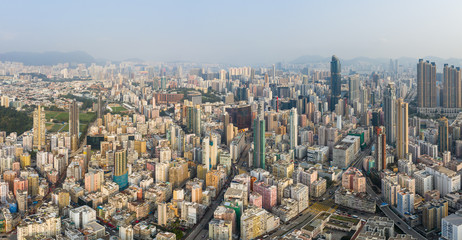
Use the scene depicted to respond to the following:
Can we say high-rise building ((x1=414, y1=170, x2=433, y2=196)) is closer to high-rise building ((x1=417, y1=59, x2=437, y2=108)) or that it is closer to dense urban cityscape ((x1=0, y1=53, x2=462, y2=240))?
dense urban cityscape ((x1=0, y1=53, x2=462, y2=240))

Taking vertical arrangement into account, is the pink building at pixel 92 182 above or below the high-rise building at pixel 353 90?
below

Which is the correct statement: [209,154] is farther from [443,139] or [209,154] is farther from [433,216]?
[443,139]

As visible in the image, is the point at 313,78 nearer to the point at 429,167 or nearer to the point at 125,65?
the point at 125,65

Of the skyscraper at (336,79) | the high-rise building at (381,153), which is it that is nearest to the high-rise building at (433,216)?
the high-rise building at (381,153)

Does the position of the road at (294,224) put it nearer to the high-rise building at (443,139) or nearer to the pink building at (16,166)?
the high-rise building at (443,139)

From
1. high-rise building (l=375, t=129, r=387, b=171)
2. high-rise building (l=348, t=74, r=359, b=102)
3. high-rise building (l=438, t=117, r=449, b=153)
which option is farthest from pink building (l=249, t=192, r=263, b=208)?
high-rise building (l=348, t=74, r=359, b=102)

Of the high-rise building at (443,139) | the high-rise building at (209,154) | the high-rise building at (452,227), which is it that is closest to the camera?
the high-rise building at (452,227)
